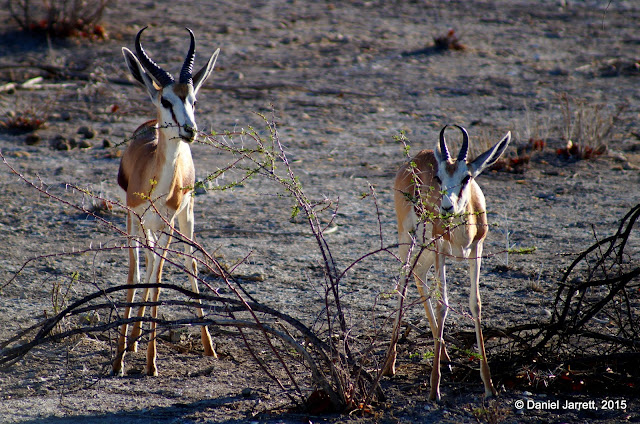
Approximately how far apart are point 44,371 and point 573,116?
10.1 meters

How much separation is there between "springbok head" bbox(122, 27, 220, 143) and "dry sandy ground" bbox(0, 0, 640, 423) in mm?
418

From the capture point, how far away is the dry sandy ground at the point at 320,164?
5.39 meters

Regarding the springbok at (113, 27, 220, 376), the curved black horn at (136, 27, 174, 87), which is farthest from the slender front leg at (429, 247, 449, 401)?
the curved black horn at (136, 27, 174, 87)

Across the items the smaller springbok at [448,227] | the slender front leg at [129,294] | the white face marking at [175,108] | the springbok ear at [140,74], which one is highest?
the springbok ear at [140,74]

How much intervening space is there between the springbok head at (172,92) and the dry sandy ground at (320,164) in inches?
16.5

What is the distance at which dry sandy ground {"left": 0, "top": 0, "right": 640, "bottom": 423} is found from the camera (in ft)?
17.7

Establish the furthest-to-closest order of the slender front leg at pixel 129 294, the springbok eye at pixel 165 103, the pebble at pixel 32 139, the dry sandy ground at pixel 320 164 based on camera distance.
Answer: the pebble at pixel 32 139, the springbok eye at pixel 165 103, the slender front leg at pixel 129 294, the dry sandy ground at pixel 320 164

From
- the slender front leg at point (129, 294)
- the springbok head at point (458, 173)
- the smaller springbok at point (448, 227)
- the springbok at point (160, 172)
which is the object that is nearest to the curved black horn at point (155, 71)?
the springbok at point (160, 172)

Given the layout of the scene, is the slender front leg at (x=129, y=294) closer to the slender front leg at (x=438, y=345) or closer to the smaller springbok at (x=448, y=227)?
the smaller springbok at (x=448, y=227)

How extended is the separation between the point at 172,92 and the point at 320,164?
5.19 meters

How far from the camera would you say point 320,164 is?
10898 mm

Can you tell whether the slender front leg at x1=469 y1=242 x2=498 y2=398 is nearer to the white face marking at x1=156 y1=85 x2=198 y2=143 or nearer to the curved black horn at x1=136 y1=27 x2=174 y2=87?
the white face marking at x1=156 y1=85 x2=198 y2=143

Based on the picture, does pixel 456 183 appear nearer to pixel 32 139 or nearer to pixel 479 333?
pixel 479 333

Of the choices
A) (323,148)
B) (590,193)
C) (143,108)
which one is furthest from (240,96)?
(590,193)
